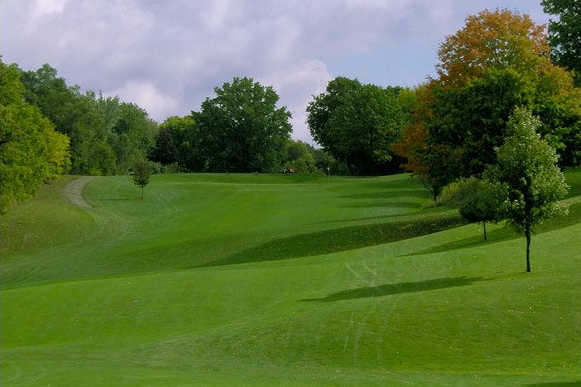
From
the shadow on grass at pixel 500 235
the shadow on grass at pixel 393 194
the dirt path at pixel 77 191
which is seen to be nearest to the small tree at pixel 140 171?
the dirt path at pixel 77 191

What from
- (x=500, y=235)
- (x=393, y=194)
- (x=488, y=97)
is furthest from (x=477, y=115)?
(x=393, y=194)

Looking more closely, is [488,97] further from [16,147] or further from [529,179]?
[16,147]

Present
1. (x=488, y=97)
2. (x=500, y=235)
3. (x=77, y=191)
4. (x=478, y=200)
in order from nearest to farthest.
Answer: (x=478, y=200) → (x=500, y=235) → (x=488, y=97) → (x=77, y=191)

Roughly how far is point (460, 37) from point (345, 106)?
62.2 meters

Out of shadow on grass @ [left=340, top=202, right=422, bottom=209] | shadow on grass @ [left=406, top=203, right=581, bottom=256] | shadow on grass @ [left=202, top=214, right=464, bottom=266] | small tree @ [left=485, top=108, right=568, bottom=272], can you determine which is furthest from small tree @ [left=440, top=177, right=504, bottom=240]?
shadow on grass @ [left=202, top=214, right=464, bottom=266]

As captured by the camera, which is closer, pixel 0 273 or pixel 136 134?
pixel 0 273

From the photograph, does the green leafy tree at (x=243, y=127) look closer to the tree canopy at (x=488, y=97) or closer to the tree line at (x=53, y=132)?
the tree line at (x=53, y=132)

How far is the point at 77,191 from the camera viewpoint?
3007 inches

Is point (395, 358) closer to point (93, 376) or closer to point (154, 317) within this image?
point (93, 376)

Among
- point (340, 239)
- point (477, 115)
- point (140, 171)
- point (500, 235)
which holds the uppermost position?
point (477, 115)

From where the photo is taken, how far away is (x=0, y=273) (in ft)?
141

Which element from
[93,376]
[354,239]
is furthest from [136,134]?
[93,376]

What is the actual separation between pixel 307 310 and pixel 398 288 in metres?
5.11

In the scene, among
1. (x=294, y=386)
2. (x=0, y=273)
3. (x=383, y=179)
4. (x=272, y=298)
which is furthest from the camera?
(x=383, y=179)
